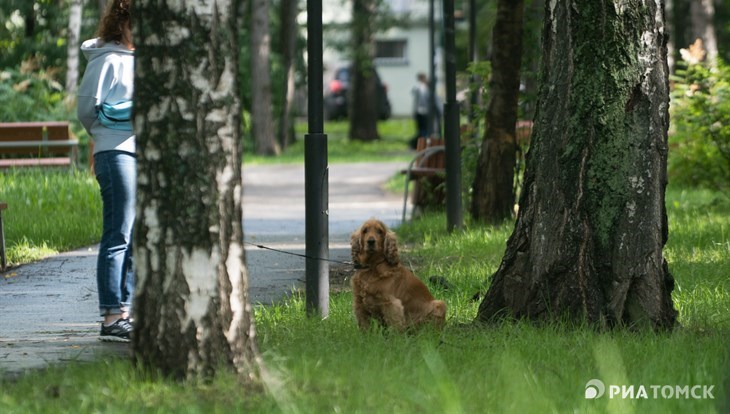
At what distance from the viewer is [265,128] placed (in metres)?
34.8

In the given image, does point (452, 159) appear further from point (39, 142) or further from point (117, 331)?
point (39, 142)

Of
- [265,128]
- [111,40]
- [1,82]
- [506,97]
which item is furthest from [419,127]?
[111,40]

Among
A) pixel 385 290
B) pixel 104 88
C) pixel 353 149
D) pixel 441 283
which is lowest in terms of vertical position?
pixel 353 149

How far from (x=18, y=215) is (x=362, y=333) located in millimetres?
7330

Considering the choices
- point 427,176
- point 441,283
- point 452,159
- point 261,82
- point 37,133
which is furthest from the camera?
point 261,82

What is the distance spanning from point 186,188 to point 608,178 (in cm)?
277

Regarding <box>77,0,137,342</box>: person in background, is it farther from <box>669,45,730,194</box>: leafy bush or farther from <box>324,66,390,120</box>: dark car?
<box>324,66,390,120</box>: dark car

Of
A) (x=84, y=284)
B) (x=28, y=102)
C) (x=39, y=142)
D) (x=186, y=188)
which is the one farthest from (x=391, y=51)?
(x=186, y=188)

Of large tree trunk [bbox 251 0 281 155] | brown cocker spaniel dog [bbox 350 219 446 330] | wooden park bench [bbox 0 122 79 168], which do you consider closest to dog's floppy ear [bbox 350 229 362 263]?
brown cocker spaniel dog [bbox 350 219 446 330]

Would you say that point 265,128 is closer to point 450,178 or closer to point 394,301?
point 450,178

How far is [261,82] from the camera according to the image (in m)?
33.8

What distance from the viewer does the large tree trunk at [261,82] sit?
32.9 metres

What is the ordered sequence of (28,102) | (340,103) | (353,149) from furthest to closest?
(340,103) < (353,149) < (28,102)

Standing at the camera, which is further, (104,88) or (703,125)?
(703,125)
